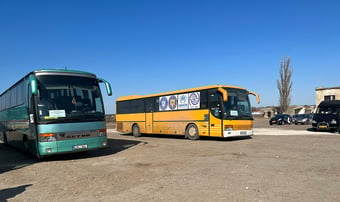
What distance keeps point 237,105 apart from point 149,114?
6877 millimetres

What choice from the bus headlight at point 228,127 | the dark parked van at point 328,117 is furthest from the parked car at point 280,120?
the bus headlight at point 228,127

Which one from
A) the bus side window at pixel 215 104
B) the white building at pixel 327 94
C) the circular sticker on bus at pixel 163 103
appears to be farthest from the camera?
the white building at pixel 327 94

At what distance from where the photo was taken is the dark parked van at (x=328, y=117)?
1933 cm

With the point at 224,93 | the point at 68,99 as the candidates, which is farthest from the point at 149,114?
the point at 68,99

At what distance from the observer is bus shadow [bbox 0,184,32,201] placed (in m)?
5.12

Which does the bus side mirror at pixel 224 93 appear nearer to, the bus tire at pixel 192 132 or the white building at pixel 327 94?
the bus tire at pixel 192 132

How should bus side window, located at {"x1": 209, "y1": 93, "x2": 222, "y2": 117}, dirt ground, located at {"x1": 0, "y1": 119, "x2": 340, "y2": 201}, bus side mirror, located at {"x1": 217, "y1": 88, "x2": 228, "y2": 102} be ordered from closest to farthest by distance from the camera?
1. dirt ground, located at {"x1": 0, "y1": 119, "x2": 340, "y2": 201}
2. bus side mirror, located at {"x1": 217, "y1": 88, "x2": 228, "y2": 102}
3. bus side window, located at {"x1": 209, "y1": 93, "x2": 222, "y2": 117}

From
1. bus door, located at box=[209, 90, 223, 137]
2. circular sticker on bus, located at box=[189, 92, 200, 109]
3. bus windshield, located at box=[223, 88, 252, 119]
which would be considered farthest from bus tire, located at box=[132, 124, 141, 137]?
bus windshield, located at box=[223, 88, 252, 119]

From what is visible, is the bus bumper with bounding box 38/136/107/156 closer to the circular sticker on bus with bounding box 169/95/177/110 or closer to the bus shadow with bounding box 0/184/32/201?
the bus shadow with bounding box 0/184/32/201

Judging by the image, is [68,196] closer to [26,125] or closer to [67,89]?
[67,89]

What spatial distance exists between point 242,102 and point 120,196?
1119 centimetres

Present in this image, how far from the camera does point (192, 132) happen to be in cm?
1577

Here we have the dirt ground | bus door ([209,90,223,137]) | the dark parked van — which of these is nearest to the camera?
the dirt ground

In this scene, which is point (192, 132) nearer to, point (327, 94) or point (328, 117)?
point (328, 117)
